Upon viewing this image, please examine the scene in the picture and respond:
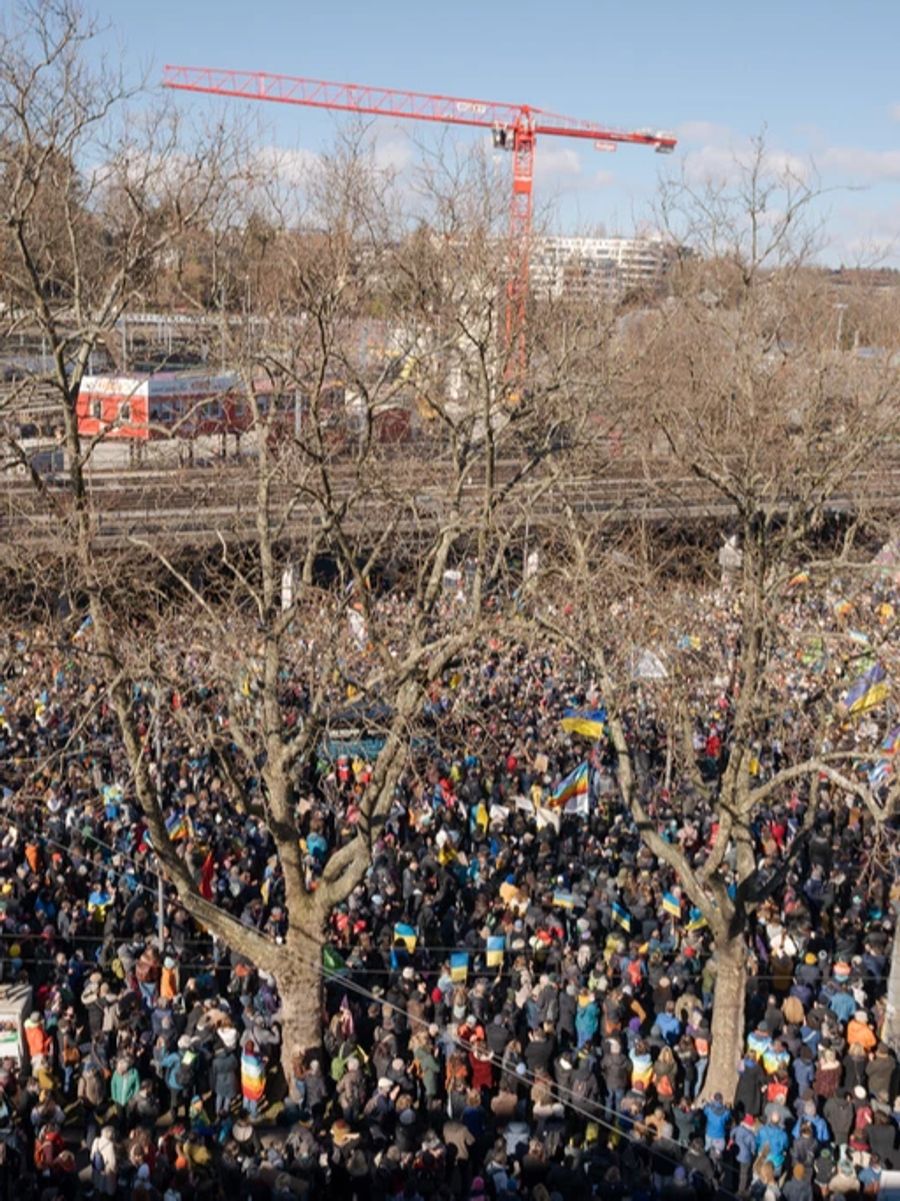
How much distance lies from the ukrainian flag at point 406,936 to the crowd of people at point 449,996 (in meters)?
0.03

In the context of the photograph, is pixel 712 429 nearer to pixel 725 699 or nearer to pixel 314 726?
pixel 725 699

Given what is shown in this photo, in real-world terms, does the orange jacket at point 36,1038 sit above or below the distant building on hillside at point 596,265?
below

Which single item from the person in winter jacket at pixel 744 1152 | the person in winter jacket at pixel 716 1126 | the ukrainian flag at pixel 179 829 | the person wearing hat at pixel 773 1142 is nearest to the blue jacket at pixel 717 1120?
the person in winter jacket at pixel 716 1126

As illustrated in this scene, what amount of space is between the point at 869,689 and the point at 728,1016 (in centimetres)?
386

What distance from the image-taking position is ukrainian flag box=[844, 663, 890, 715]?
10.6 meters

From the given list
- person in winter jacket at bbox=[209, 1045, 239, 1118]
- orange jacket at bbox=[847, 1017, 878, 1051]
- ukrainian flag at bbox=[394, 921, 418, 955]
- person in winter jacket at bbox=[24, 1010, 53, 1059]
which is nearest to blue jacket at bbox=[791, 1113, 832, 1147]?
orange jacket at bbox=[847, 1017, 878, 1051]

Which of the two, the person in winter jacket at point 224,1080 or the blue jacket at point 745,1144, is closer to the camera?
the blue jacket at point 745,1144

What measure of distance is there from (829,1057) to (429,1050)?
3186 millimetres

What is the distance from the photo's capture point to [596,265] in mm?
25016

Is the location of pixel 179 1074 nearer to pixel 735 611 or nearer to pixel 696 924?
pixel 696 924

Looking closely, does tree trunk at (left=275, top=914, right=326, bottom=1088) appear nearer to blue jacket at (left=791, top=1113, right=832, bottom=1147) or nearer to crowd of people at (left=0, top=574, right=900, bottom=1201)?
crowd of people at (left=0, top=574, right=900, bottom=1201)

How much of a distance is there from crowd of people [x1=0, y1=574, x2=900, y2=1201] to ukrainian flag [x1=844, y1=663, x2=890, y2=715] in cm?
67

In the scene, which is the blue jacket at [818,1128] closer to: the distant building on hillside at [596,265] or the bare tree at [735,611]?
the bare tree at [735,611]

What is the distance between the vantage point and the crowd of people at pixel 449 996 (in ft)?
28.1
